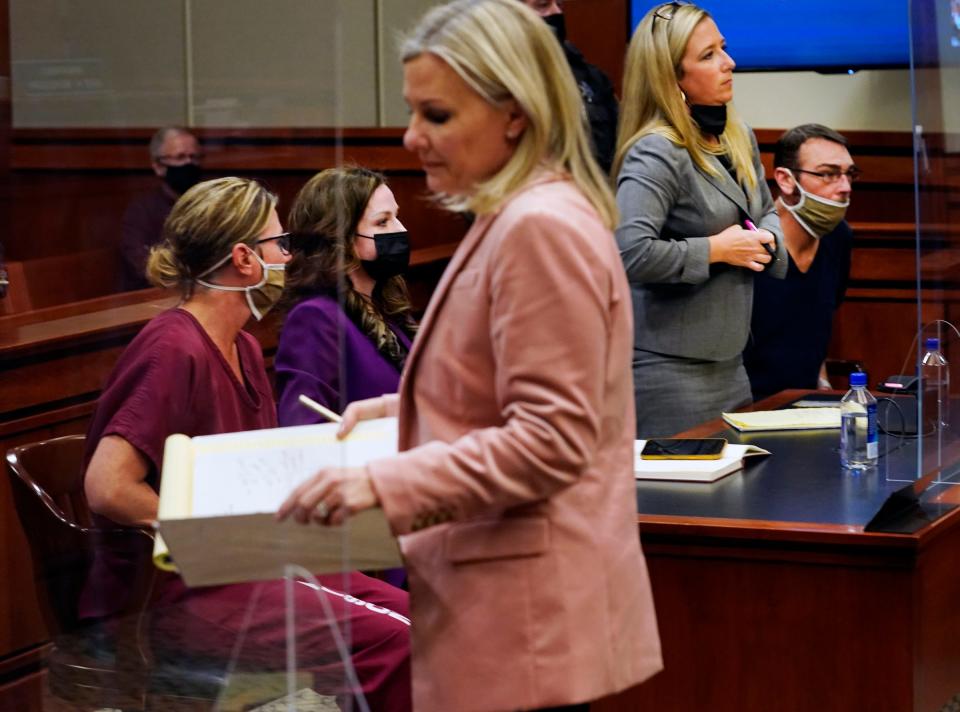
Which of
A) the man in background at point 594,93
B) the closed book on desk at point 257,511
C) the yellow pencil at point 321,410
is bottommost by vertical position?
the closed book on desk at point 257,511

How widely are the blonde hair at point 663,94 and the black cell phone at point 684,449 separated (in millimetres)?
670

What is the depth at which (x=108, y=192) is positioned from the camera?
219 cm

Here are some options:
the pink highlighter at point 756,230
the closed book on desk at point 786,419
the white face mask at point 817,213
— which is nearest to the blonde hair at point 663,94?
the pink highlighter at point 756,230

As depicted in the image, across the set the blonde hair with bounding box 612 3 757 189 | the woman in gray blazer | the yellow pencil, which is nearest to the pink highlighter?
the woman in gray blazer

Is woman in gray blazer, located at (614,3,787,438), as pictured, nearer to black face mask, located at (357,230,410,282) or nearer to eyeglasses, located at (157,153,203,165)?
black face mask, located at (357,230,410,282)

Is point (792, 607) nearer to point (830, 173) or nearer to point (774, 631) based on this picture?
point (774, 631)

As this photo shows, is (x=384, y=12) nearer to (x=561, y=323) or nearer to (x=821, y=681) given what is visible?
(x=821, y=681)

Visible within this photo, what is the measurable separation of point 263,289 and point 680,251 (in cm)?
145

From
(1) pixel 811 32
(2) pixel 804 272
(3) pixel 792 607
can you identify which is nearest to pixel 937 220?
(3) pixel 792 607

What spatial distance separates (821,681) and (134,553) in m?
1.19

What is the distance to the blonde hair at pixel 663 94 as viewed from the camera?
338 cm

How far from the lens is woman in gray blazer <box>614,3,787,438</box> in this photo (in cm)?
331

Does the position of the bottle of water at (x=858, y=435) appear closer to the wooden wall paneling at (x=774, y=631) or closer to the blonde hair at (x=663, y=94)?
the wooden wall paneling at (x=774, y=631)

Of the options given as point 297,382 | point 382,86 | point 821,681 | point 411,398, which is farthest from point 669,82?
point 382,86
